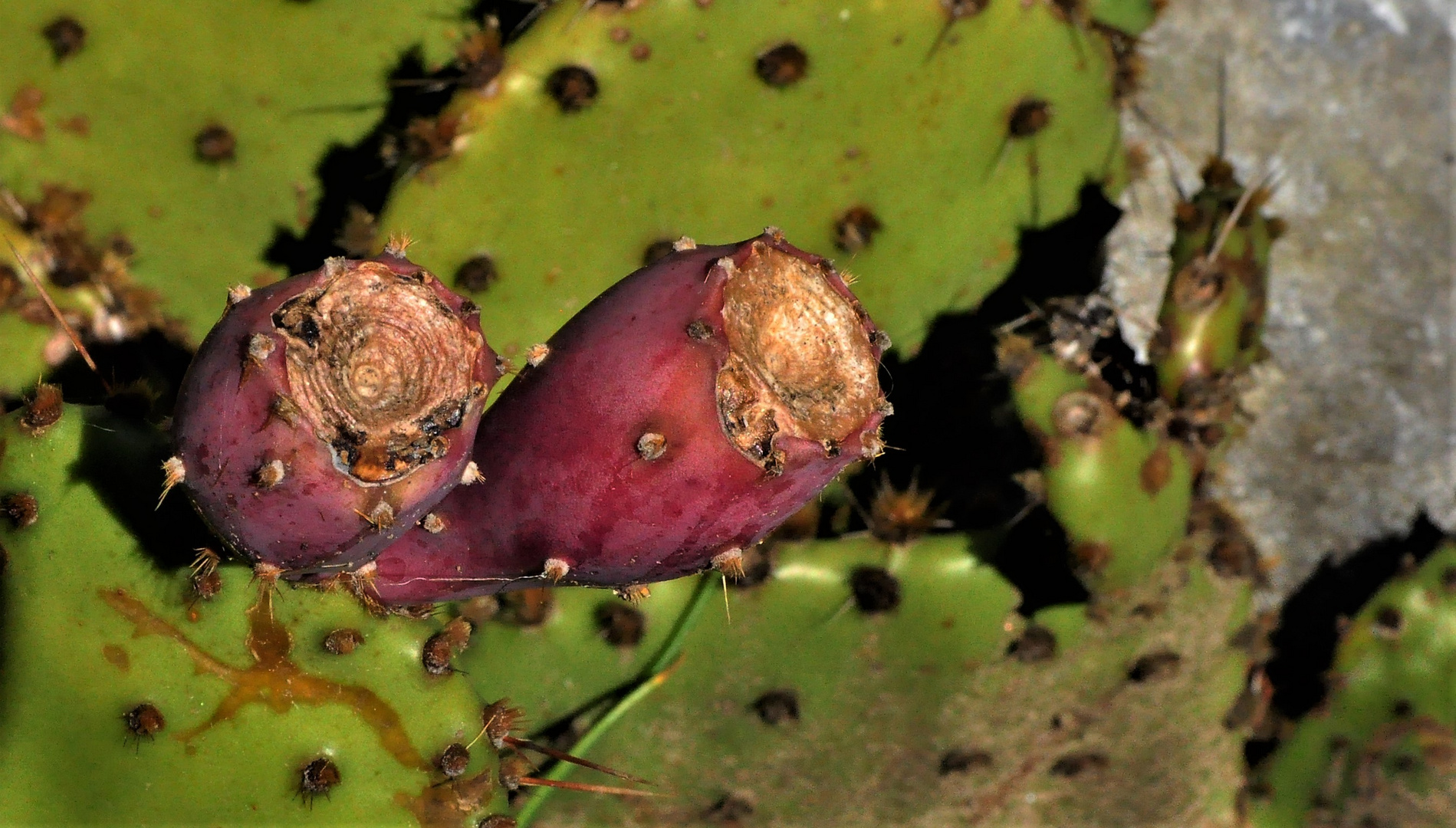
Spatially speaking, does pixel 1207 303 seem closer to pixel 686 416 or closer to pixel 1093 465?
pixel 1093 465

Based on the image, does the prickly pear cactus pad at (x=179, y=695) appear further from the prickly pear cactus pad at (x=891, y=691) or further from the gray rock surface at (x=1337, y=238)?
the gray rock surface at (x=1337, y=238)

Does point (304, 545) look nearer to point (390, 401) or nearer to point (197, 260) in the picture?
point (390, 401)

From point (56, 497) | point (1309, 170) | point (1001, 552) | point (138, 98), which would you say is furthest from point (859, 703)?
point (1309, 170)

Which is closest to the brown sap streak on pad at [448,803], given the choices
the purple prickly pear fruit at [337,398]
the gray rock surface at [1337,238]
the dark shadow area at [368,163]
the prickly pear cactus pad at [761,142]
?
the purple prickly pear fruit at [337,398]

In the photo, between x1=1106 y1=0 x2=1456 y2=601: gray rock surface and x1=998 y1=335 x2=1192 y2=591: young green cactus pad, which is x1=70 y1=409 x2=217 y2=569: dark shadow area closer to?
x1=998 y1=335 x2=1192 y2=591: young green cactus pad

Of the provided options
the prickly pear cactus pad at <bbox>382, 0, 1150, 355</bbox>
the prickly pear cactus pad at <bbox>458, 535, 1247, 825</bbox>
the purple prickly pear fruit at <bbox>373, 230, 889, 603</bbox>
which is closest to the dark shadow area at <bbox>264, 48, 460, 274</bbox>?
the prickly pear cactus pad at <bbox>382, 0, 1150, 355</bbox>

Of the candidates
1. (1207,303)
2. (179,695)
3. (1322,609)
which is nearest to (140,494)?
(179,695)

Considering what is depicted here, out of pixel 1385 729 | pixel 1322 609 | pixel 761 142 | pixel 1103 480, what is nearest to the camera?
pixel 761 142
